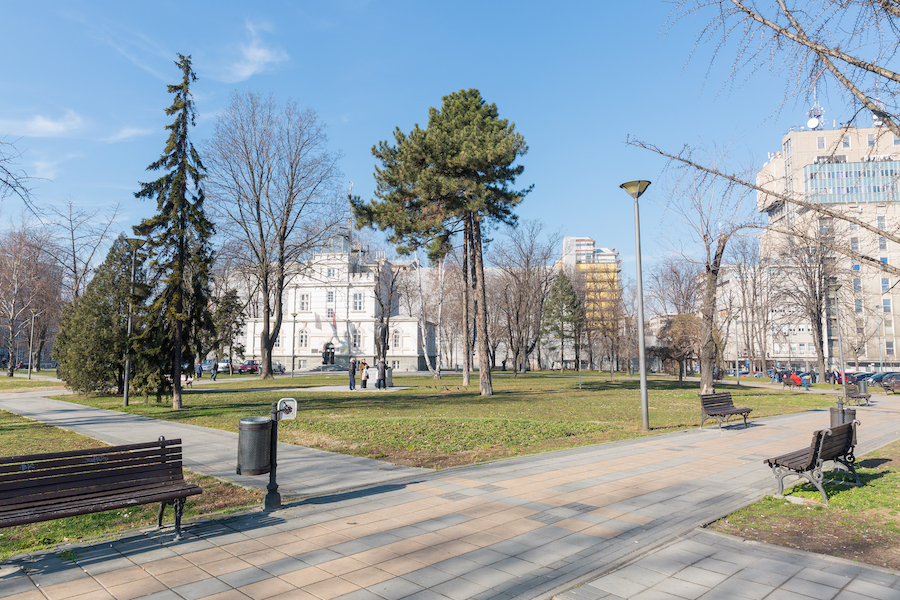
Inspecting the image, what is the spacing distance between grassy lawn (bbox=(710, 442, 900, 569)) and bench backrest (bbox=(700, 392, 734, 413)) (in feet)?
18.6

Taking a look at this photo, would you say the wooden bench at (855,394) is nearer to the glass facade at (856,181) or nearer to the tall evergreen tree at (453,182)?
the tall evergreen tree at (453,182)

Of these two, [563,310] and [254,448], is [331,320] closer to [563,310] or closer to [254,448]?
[563,310]

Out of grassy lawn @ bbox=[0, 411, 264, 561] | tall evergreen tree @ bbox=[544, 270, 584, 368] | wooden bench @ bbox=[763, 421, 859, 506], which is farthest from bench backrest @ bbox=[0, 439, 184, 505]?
tall evergreen tree @ bbox=[544, 270, 584, 368]

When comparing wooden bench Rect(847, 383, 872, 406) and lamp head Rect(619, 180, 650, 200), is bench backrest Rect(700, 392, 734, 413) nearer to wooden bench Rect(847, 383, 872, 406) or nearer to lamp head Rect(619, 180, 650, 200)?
lamp head Rect(619, 180, 650, 200)

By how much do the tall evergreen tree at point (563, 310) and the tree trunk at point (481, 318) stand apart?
157 feet

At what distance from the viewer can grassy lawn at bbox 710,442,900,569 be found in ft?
17.0

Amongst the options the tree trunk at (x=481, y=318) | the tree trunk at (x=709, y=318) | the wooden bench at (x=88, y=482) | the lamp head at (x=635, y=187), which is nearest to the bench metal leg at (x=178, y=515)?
the wooden bench at (x=88, y=482)

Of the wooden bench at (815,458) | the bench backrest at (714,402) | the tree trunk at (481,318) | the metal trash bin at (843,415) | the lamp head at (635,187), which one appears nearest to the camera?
the wooden bench at (815,458)

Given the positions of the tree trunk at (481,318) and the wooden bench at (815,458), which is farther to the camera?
the tree trunk at (481,318)

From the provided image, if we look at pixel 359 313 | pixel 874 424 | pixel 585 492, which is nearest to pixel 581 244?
pixel 359 313

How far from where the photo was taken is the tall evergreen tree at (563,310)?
74.8 meters

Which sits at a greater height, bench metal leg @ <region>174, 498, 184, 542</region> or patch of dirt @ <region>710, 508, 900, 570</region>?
bench metal leg @ <region>174, 498, 184, 542</region>

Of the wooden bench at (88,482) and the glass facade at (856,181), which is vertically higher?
the glass facade at (856,181)

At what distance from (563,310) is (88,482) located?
7382 cm
